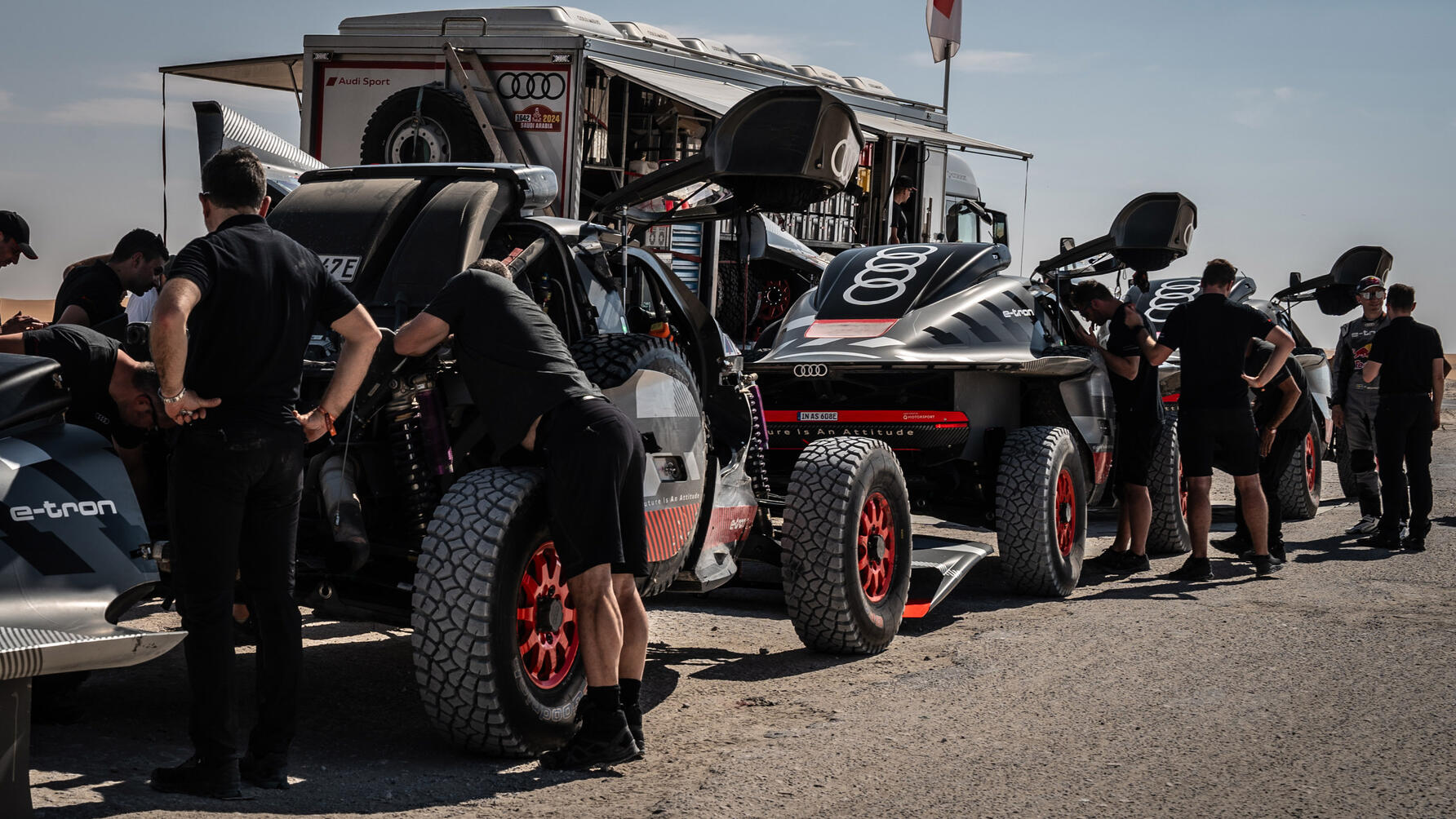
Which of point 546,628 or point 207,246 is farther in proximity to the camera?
point 546,628

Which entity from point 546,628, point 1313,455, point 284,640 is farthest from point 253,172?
point 1313,455

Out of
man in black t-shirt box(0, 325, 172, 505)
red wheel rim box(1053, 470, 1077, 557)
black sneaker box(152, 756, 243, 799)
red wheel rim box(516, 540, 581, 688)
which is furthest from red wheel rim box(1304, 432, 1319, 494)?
black sneaker box(152, 756, 243, 799)

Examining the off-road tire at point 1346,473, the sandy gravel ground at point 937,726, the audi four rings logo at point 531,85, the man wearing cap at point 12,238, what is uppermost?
the audi four rings logo at point 531,85

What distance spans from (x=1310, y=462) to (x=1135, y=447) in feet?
15.1

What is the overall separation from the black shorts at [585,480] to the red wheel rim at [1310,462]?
33.3ft

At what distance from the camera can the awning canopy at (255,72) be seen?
48.3 ft

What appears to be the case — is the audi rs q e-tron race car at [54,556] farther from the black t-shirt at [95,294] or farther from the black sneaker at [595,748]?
the black t-shirt at [95,294]

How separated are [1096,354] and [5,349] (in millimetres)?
6990

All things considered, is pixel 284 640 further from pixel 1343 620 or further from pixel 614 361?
pixel 1343 620

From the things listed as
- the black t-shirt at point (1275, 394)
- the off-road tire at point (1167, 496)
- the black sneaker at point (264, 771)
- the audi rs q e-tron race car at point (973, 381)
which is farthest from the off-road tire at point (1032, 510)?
the black sneaker at point (264, 771)

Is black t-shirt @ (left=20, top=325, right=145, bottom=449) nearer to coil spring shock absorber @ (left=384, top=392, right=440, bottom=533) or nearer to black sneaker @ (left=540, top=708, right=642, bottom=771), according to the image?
coil spring shock absorber @ (left=384, top=392, right=440, bottom=533)

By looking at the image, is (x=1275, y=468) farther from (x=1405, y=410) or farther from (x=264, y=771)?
(x=264, y=771)

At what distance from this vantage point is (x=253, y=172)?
466 centimetres

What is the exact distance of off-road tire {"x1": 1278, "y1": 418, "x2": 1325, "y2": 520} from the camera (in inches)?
530
